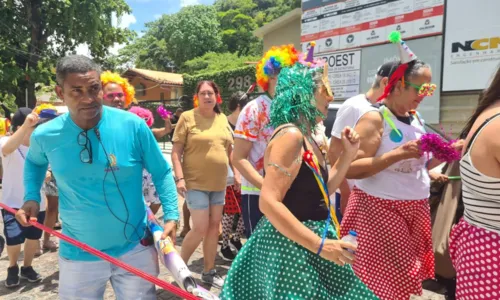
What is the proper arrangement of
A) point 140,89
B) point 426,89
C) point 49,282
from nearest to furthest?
point 426,89 < point 49,282 < point 140,89

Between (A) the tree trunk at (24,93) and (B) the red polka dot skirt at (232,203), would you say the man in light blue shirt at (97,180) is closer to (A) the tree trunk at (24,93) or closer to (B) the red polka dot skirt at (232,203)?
(B) the red polka dot skirt at (232,203)

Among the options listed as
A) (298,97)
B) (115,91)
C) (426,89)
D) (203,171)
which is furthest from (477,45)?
(298,97)

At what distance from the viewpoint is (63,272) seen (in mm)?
2355

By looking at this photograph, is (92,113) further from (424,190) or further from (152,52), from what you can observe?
(152,52)

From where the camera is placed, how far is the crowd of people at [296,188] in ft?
6.02

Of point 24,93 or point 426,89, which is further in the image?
point 24,93

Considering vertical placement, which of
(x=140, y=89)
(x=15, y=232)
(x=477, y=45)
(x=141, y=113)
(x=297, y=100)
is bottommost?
(x=15, y=232)

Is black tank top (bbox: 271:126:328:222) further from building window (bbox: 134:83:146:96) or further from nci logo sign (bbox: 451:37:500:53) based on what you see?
building window (bbox: 134:83:146:96)

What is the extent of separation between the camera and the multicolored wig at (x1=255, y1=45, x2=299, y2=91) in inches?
113

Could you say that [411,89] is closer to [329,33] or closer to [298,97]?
[298,97]

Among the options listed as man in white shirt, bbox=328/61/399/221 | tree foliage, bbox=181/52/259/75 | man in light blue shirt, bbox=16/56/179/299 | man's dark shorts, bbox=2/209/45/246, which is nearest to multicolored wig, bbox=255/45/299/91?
man in white shirt, bbox=328/61/399/221

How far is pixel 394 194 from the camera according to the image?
8.81 feet

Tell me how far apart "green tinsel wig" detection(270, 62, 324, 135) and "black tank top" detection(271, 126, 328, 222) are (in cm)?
11

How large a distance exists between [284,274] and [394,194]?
1.11 metres
